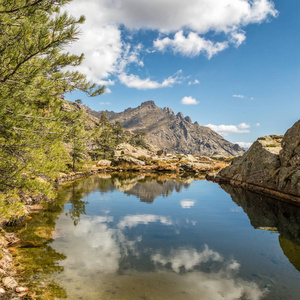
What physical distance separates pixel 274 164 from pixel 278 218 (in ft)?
38.3

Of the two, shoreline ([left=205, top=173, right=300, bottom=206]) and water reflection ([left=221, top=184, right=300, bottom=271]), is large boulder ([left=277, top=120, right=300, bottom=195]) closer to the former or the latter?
shoreline ([left=205, top=173, right=300, bottom=206])

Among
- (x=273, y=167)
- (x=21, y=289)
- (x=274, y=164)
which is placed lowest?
(x=21, y=289)

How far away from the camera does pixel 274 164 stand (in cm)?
2695

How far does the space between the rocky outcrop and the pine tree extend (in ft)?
77.2

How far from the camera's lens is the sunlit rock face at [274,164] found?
2272cm

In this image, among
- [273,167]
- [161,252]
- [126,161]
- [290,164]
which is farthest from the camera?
[126,161]

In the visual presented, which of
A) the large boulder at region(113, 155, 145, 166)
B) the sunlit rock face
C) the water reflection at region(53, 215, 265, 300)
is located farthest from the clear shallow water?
the large boulder at region(113, 155, 145, 166)

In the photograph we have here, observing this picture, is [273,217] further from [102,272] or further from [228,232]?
[102,272]

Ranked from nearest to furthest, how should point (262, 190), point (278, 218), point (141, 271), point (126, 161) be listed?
point (141, 271)
point (278, 218)
point (262, 190)
point (126, 161)

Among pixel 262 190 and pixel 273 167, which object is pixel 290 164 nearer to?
pixel 273 167

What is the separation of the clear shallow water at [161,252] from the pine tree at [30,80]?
4.03 metres

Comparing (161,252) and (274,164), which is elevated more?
(274,164)

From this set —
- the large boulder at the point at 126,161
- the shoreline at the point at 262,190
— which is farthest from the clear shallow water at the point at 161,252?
the large boulder at the point at 126,161

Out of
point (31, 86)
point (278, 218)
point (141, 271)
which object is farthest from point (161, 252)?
point (278, 218)
